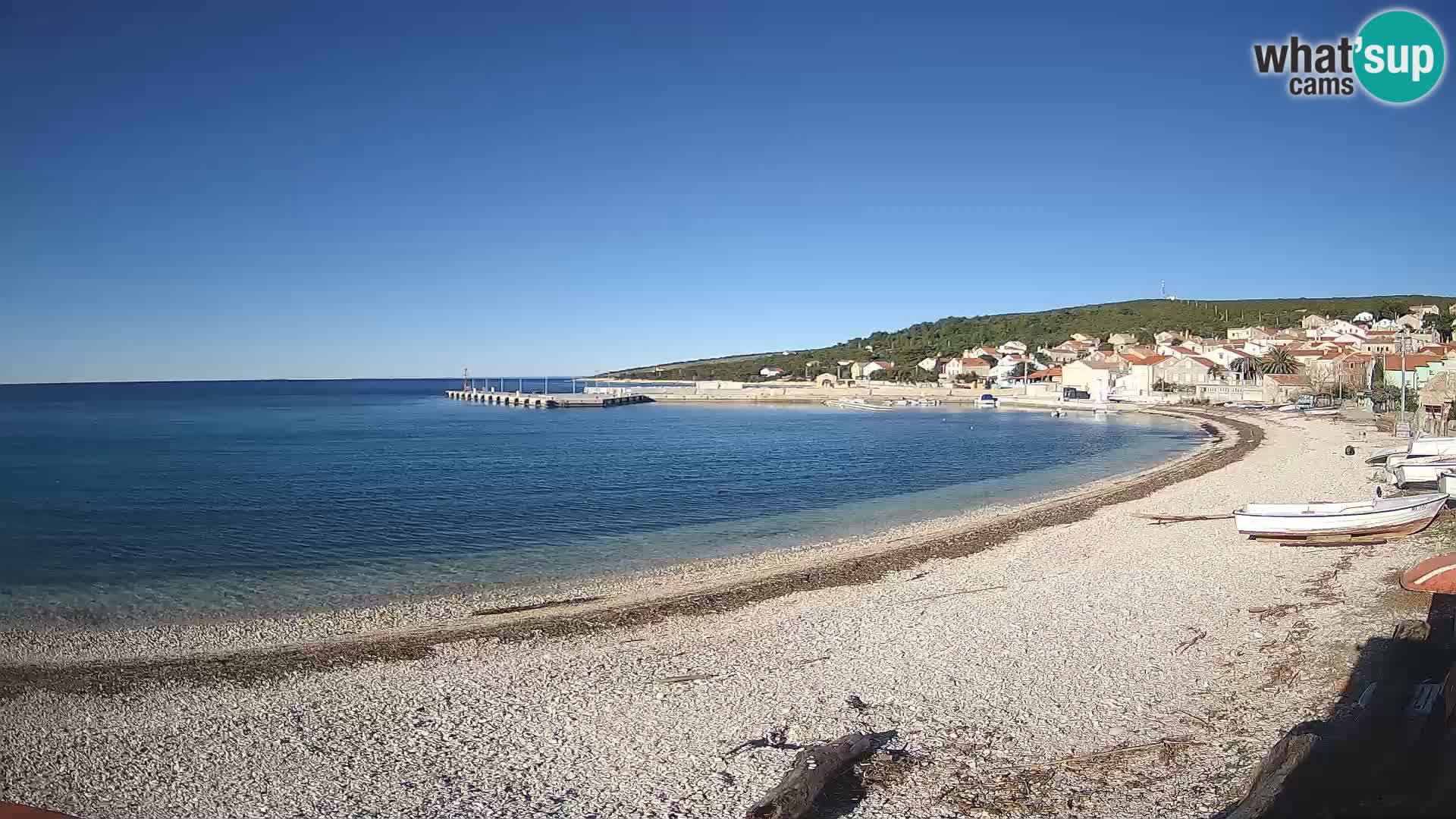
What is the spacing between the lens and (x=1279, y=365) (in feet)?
271

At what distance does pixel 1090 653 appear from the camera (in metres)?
10.6

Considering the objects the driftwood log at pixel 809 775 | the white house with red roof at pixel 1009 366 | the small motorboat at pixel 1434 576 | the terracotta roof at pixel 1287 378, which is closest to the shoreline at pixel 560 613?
the driftwood log at pixel 809 775

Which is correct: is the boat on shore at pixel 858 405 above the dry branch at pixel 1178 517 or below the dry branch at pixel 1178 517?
above

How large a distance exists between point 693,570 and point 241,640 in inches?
306

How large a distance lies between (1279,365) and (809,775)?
301 feet

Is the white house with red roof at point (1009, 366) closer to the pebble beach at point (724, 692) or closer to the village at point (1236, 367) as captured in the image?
the village at point (1236, 367)

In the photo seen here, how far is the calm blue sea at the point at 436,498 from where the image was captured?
1691 cm

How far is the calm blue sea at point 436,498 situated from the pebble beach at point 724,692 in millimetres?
2684

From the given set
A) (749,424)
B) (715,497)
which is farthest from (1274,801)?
(749,424)

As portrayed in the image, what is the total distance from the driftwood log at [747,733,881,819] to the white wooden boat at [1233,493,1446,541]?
12.2 m

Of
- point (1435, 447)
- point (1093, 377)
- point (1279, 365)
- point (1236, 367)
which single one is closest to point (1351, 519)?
point (1435, 447)

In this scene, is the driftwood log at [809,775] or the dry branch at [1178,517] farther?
the dry branch at [1178,517]

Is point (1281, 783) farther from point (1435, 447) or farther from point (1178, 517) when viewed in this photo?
point (1435, 447)

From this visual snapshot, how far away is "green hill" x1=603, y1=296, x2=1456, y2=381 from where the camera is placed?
147m
